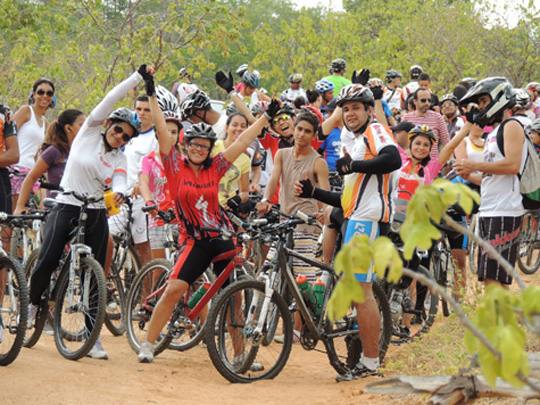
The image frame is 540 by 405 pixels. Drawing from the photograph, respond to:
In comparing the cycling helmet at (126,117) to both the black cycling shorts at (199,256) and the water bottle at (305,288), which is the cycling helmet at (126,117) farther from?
the water bottle at (305,288)

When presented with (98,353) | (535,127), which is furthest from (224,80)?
(535,127)

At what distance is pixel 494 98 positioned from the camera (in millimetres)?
7008

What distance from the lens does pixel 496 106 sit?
275 inches

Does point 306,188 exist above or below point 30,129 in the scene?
below

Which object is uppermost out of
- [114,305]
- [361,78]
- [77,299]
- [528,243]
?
[361,78]

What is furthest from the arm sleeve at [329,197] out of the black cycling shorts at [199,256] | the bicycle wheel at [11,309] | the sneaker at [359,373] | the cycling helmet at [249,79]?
the cycling helmet at [249,79]

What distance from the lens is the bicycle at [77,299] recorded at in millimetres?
7406

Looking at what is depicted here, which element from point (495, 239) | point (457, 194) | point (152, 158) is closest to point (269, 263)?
point (495, 239)

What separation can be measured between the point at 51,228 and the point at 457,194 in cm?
534

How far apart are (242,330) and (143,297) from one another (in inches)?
68.0

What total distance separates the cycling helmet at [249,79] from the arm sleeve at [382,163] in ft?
22.7

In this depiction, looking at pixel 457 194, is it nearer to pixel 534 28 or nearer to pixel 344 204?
pixel 344 204

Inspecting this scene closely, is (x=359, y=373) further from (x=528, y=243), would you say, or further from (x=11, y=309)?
(x=528, y=243)

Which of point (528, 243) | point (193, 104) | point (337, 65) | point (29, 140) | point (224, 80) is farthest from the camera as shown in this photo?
point (337, 65)
